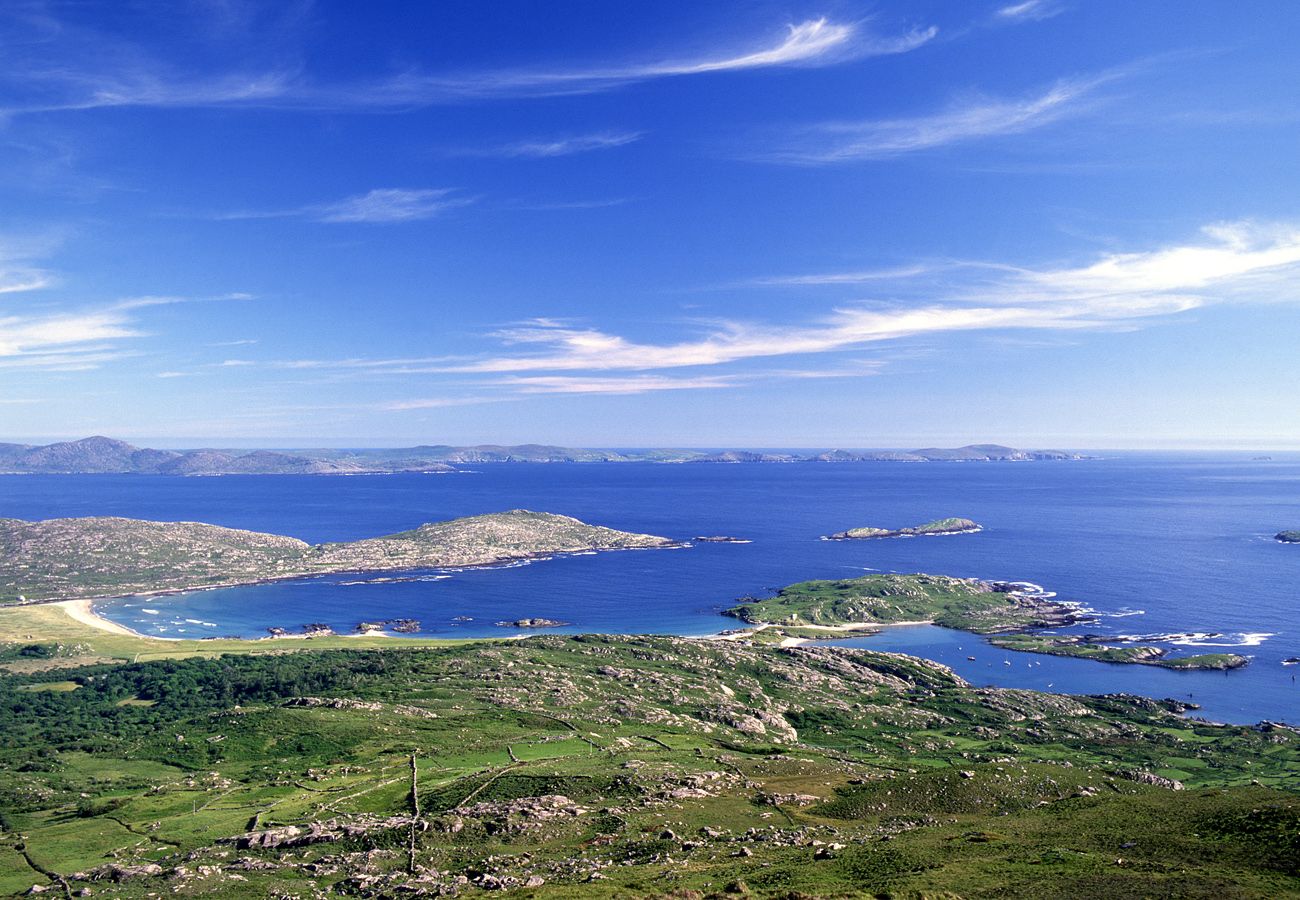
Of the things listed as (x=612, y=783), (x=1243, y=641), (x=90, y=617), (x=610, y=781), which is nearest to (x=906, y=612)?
(x=1243, y=641)

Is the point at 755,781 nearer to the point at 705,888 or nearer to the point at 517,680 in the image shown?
the point at 705,888

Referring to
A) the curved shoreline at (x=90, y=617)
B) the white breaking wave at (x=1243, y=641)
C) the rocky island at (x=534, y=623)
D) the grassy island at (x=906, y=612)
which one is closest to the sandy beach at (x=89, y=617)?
the curved shoreline at (x=90, y=617)

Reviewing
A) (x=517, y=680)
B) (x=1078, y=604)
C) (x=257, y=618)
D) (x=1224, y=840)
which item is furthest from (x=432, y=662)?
(x=1078, y=604)

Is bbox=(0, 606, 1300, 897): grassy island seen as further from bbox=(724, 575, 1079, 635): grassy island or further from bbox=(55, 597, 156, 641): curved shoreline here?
bbox=(724, 575, 1079, 635): grassy island

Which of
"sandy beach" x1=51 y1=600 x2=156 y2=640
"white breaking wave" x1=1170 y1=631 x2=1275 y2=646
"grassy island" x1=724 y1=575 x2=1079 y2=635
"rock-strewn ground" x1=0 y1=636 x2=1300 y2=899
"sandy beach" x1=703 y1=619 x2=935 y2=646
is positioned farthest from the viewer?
"grassy island" x1=724 y1=575 x2=1079 y2=635

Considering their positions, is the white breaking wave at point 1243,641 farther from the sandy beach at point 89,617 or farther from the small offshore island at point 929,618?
the sandy beach at point 89,617

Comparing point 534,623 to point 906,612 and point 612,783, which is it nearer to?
point 906,612

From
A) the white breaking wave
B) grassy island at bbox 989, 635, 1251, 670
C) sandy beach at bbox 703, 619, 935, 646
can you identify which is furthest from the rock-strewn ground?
the white breaking wave

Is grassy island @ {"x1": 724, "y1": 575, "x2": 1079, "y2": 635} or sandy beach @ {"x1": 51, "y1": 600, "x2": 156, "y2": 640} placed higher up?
sandy beach @ {"x1": 51, "y1": 600, "x2": 156, "y2": 640}

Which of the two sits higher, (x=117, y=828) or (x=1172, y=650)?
(x=117, y=828)
